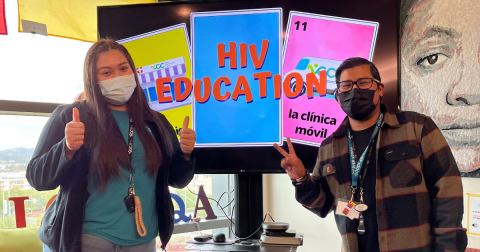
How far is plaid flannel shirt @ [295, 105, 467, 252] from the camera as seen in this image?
1.47 m

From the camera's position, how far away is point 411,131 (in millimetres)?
1605

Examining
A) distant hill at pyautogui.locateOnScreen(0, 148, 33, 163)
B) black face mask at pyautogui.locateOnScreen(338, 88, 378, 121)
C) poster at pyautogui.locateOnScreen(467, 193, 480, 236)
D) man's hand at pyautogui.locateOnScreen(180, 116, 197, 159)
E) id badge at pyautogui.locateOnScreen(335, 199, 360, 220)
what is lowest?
Answer: poster at pyautogui.locateOnScreen(467, 193, 480, 236)

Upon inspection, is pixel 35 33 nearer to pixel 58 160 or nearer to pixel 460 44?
pixel 58 160

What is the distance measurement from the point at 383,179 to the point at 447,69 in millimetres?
1080

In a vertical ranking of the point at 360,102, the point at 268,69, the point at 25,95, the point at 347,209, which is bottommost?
the point at 347,209

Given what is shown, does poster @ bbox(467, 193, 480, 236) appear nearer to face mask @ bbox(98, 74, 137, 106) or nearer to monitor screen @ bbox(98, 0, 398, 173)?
monitor screen @ bbox(98, 0, 398, 173)

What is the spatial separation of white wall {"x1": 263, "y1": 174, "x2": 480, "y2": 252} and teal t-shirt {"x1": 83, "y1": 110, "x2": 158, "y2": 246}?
1.60 metres

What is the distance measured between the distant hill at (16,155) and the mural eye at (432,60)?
2586 mm

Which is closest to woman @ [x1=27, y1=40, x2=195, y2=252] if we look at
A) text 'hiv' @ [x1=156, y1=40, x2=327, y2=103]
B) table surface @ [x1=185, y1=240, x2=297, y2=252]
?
table surface @ [x1=185, y1=240, x2=297, y2=252]

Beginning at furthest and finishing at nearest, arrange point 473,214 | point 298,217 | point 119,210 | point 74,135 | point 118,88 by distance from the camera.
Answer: point 298,217 → point 473,214 → point 118,88 → point 119,210 → point 74,135

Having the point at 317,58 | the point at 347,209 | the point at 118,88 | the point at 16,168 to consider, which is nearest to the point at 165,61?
the point at 118,88

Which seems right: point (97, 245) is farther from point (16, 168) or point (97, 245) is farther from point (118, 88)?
point (16, 168)

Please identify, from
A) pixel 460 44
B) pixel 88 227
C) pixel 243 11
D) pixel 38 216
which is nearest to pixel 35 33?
pixel 38 216

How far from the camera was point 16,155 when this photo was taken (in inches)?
96.2
